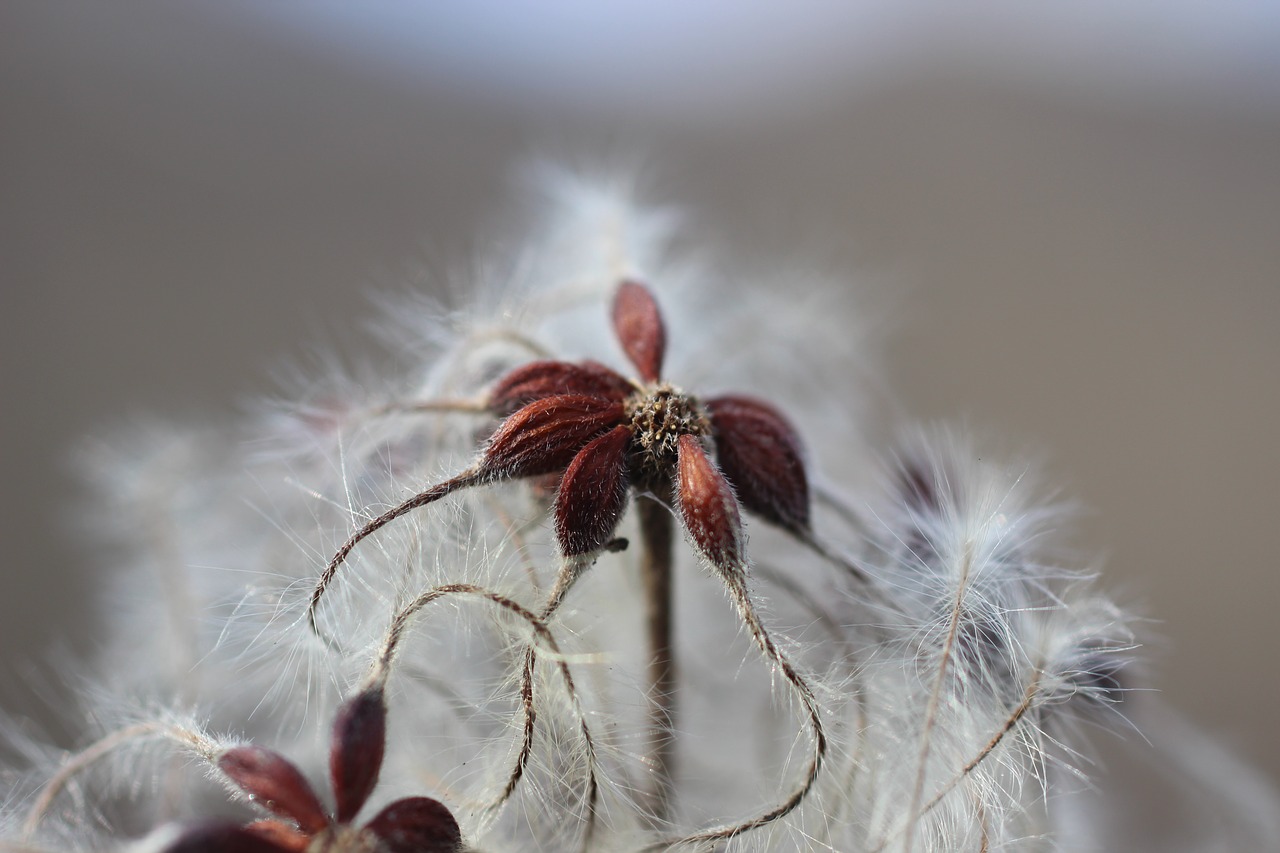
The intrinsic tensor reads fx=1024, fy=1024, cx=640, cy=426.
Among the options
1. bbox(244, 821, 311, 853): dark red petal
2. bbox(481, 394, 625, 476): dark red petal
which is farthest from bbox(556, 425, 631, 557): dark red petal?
bbox(244, 821, 311, 853): dark red petal

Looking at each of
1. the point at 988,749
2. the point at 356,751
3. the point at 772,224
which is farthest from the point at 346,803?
the point at 772,224

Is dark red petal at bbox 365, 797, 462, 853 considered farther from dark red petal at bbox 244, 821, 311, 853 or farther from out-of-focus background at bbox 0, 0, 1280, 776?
out-of-focus background at bbox 0, 0, 1280, 776

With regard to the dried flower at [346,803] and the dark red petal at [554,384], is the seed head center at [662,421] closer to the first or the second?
the dark red petal at [554,384]

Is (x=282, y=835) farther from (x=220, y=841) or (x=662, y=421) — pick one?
(x=662, y=421)

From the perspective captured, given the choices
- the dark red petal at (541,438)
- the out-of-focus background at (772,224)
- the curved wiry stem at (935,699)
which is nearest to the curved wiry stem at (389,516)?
the dark red petal at (541,438)

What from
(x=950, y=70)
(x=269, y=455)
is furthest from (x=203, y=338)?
(x=950, y=70)
